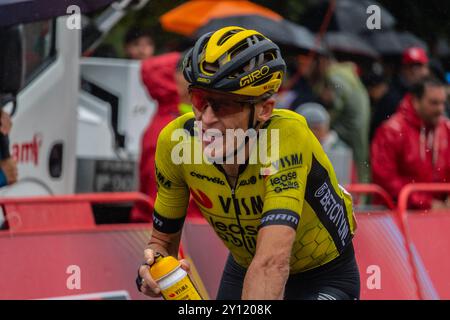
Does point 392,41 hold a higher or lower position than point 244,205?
lower

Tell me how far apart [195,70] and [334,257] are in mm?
1119

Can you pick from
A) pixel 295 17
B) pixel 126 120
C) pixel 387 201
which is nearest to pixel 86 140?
pixel 126 120

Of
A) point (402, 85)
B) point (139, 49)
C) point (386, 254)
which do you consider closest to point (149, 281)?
point (386, 254)

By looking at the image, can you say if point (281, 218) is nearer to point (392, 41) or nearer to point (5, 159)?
point (5, 159)

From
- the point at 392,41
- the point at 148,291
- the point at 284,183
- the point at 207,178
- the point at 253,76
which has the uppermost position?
the point at 253,76

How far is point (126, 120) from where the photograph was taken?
1086cm

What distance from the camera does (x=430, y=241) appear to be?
7.12m

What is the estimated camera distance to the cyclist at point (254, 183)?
13.1 ft

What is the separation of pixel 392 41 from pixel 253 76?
462 inches

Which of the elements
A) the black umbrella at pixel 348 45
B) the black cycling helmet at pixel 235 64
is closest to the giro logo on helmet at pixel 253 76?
the black cycling helmet at pixel 235 64

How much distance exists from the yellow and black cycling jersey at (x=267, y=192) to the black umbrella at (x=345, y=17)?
9.60 metres

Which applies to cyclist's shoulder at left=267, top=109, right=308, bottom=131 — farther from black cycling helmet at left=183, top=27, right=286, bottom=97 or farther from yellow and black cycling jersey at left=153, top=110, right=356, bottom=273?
black cycling helmet at left=183, top=27, right=286, bottom=97

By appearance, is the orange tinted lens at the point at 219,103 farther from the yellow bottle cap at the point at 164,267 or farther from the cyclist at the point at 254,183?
the yellow bottle cap at the point at 164,267

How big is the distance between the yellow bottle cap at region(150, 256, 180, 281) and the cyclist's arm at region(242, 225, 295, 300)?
30cm
